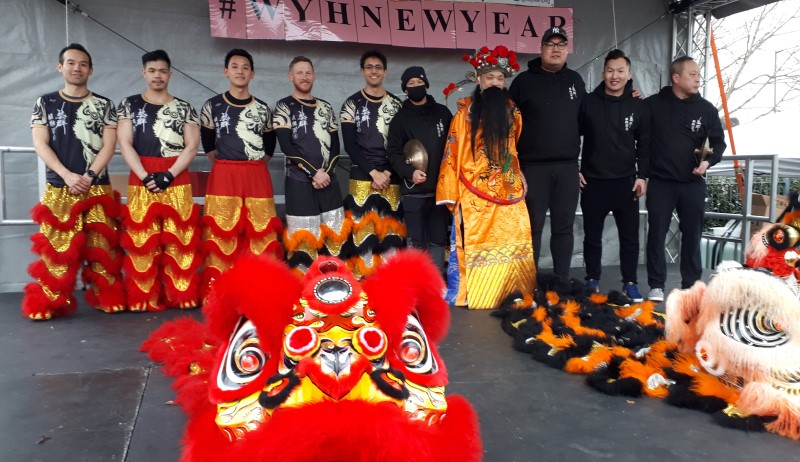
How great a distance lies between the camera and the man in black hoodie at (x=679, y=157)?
167 inches

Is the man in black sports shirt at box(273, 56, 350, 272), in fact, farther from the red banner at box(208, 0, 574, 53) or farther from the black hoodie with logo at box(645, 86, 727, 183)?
the black hoodie with logo at box(645, 86, 727, 183)

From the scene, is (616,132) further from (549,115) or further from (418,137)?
(418,137)

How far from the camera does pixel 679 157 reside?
4.25 m

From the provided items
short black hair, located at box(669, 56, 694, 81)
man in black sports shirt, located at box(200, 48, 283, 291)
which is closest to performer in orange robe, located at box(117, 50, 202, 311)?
man in black sports shirt, located at box(200, 48, 283, 291)

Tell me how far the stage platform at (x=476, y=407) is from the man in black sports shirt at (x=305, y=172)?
1.40 meters

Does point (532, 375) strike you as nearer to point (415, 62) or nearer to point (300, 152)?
point (300, 152)

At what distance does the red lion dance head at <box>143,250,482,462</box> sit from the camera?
128cm

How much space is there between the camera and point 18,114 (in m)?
4.68

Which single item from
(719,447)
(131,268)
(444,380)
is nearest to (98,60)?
(131,268)

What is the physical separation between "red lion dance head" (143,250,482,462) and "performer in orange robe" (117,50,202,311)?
8.86ft

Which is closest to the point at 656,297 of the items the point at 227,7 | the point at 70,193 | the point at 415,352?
the point at 415,352

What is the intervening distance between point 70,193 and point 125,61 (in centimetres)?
142

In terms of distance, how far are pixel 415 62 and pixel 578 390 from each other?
365 centimetres

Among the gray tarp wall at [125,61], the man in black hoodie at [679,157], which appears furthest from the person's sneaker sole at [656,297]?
the gray tarp wall at [125,61]
